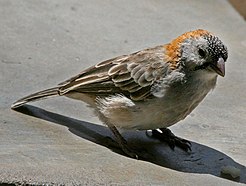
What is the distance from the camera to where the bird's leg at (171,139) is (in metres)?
6.01

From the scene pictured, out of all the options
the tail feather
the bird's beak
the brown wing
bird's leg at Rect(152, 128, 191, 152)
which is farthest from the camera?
the tail feather

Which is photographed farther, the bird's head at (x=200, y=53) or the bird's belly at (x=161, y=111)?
the bird's belly at (x=161, y=111)

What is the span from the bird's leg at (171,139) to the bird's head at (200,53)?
0.65 meters

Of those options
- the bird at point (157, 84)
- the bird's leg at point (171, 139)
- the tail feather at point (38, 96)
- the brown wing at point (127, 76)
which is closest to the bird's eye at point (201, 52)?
the bird at point (157, 84)

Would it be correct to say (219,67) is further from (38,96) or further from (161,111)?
(38,96)

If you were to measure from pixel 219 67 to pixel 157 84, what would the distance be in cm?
47

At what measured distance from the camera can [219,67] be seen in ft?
17.9

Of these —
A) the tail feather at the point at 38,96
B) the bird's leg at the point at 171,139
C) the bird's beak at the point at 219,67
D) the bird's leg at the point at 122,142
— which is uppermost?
the bird's beak at the point at 219,67

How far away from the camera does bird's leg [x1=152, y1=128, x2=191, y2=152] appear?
6.01 m

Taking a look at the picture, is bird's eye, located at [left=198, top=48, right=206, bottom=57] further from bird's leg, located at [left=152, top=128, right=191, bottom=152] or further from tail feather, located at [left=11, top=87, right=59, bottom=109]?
tail feather, located at [left=11, top=87, right=59, bottom=109]

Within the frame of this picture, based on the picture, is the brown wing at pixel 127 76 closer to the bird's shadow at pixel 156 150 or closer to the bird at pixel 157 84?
the bird at pixel 157 84

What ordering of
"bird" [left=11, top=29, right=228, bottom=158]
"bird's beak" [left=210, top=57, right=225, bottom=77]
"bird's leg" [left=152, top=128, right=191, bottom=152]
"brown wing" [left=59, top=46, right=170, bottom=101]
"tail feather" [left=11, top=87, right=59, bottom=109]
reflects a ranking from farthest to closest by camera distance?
"tail feather" [left=11, top=87, right=59, bottom=109]
"bird's leg" [left=152, top=128, right=191, bottom=152]
"brown wing" [left=59, top=46, right=170, bottom=101]
"bird" [left=11, top=29, right=228, bottom=158]
"bird's beak" [left=210, top=57, right=225, bottom=77]

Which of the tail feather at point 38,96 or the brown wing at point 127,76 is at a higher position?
the brown wing at point 127,76

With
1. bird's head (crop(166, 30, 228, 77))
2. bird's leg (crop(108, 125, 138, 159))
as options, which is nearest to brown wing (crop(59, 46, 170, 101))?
bird's head (crop(166, 30, 228, 77))
